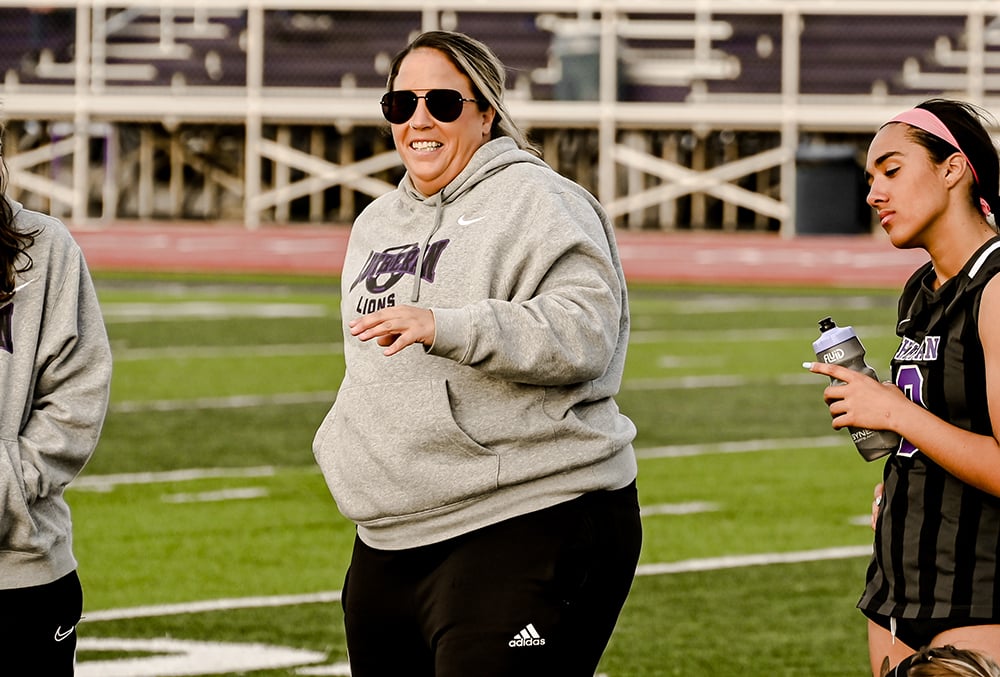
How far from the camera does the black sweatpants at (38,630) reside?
139 inches

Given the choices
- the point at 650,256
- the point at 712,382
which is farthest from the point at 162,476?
the point at 650,256

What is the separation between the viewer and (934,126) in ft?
11.4

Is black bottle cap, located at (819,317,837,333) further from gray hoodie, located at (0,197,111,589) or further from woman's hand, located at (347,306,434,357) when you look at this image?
gray hoodie, located at (0,197,111,589)

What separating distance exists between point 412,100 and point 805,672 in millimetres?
3408

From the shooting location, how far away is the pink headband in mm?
3475

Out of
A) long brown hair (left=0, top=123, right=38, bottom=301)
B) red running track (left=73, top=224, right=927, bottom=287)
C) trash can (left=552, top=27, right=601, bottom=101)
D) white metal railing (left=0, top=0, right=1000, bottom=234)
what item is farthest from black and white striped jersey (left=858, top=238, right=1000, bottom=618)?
trash can (left=552, top=27, right=601, bottom=101)

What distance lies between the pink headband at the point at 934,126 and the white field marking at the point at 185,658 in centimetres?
355

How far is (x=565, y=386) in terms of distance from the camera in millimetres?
3582

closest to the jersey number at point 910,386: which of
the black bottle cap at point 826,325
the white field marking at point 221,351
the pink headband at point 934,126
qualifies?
the black bottle cap at point 826,325

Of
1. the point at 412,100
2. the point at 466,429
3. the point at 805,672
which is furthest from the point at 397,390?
the point at 805,672

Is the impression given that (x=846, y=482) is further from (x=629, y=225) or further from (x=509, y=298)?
(x=629, y=225)

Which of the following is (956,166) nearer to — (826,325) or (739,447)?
(826,325)

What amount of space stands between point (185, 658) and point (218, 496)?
3.82 m

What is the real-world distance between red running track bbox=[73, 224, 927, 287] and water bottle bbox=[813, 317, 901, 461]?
2781 cm
